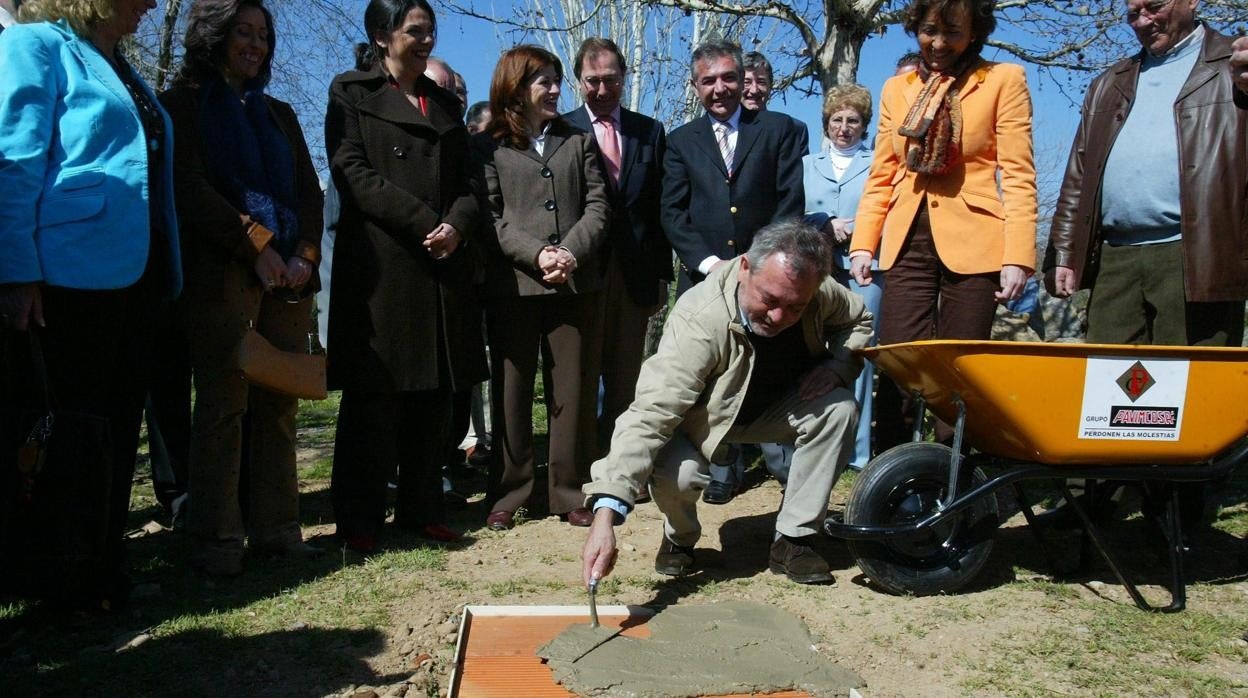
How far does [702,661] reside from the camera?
2.88m

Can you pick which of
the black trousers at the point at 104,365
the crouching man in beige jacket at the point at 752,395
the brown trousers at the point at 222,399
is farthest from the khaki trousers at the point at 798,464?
the black trousers at the point at 104,365

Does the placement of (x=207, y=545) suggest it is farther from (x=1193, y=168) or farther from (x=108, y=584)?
(x=1193, y=168)

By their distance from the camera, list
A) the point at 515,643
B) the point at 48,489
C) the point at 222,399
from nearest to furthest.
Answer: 1. the point at 48,489
2. the point at 515,643
3. the point at 222,399

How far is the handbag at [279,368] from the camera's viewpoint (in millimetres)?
3471

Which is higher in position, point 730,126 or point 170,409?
point 730,126

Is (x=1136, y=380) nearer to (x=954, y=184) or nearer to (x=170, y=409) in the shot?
(x=954, y=184)

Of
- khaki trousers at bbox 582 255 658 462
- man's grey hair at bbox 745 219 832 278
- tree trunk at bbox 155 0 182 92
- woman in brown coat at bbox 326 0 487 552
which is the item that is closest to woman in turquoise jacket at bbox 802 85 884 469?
khaki trousers at bbox 582 255 658 462

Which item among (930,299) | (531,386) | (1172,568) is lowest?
(1172,568)

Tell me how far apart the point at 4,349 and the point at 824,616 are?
254cm

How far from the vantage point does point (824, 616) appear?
332 centimetres

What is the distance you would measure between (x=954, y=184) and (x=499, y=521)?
222cm

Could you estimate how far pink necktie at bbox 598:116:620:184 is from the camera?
4.68 m

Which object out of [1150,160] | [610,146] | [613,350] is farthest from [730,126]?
[1150,160]

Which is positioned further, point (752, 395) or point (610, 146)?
point (610, 146)
